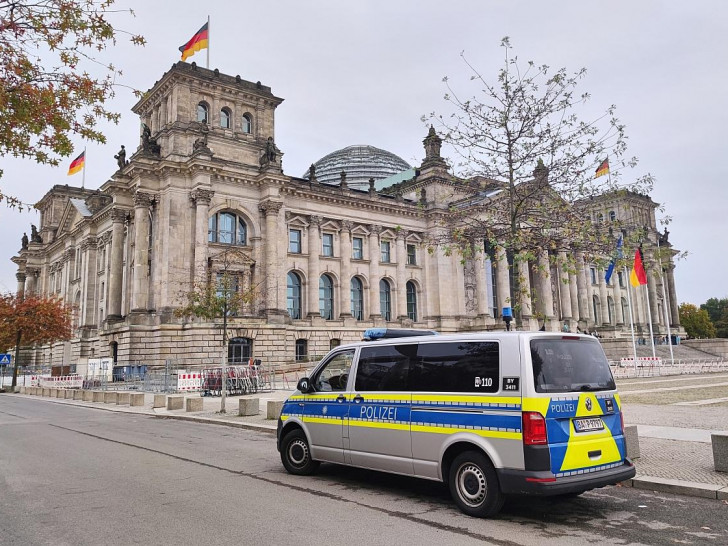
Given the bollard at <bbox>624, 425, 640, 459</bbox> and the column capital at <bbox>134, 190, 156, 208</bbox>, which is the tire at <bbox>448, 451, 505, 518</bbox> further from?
the column capital at <bbox>134, 190, 156, 208</bbox>

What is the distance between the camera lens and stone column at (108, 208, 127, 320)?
47000 mm

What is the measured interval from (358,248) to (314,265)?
6219 mm

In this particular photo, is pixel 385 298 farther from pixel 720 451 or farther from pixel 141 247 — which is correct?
pixel 720 451

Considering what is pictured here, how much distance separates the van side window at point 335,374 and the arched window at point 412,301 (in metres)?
48.7

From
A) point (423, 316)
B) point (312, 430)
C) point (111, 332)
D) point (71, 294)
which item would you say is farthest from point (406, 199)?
point (312, 430)

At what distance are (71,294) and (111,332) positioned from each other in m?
20.0

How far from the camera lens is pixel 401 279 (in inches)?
2245

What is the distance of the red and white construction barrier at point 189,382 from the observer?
104 feet

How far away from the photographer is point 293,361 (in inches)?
1785

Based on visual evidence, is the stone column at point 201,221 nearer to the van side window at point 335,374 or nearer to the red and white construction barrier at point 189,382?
the red and white construction barrier at point 189,382

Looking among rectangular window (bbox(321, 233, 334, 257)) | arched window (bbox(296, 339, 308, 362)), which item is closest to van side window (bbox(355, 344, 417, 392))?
arched window (bbox(296, 339, 308, 362))

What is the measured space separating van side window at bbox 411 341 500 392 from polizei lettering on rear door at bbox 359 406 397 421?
489mm

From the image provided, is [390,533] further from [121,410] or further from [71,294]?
[71,294]

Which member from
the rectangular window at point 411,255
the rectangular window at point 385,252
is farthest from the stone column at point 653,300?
the rectangular window at point 385,252
